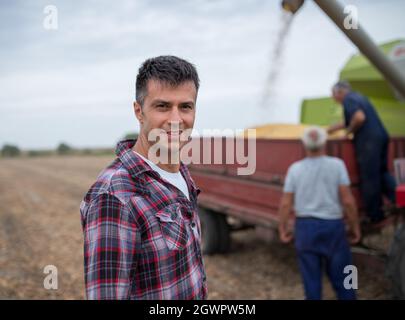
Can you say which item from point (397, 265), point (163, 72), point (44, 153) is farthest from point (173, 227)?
point (44, 153)

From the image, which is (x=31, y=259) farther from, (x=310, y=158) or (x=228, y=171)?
(x=310, y=158)

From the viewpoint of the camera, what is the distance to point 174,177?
1.47m

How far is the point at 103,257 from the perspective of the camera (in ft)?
3.76

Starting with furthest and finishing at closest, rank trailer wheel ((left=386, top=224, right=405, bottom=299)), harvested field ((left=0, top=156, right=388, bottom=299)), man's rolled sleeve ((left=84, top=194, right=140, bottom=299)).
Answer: harvested field ((left=0, top=156, right=388, bottom=299)), trailer wheel ((left=386, top=224, right=405, bottom=299)), man's rolled sleeve ((left=84, top=194, right=140, bottom=299))

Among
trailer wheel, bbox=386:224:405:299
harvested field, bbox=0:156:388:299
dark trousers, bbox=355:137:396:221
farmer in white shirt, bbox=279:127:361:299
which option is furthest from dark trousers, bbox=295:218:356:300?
harvested field, bbox=0:156:388:299

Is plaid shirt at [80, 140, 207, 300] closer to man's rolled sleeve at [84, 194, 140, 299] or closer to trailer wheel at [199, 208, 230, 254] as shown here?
man's rolled sleeve at [84, 194, 140, 299]

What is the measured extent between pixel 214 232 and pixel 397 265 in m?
2.96

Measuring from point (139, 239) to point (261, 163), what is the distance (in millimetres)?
3530

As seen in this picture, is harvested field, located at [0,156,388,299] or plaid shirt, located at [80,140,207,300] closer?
plaid shirt, located at [80,140,207,300]

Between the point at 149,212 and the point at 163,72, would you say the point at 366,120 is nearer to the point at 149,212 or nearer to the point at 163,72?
the point at 163,72

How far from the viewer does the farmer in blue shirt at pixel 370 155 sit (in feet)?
12.9

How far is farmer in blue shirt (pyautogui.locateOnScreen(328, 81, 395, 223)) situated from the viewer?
3924mm

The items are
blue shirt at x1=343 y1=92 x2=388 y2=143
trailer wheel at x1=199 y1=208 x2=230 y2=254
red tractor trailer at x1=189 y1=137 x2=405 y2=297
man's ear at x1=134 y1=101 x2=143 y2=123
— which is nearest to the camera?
man's ear at x1=134 y1=101 x2=143 y2=123
